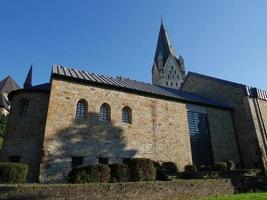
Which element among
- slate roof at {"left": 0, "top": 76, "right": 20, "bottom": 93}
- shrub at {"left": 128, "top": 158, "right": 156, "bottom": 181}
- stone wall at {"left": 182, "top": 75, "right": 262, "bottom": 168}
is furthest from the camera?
slate roof at {"left": 0, "top": 76, "right": 20, "bottom": 93}

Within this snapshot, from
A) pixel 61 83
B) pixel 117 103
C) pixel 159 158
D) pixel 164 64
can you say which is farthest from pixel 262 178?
pixel 164 64

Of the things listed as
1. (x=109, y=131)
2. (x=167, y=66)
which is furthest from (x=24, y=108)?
(x=167, y=66)

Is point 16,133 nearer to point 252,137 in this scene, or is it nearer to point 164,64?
point 252,137

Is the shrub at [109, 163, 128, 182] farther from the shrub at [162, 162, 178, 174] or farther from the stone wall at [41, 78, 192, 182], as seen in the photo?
the shrub at [162, 162, 178, 174]

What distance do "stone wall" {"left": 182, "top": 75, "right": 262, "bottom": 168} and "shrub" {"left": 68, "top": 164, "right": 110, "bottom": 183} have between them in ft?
49.1

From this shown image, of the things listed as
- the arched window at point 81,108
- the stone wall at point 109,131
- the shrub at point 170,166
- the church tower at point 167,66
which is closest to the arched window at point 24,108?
the stone wall at point 109,131

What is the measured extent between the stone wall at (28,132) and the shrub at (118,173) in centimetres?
489

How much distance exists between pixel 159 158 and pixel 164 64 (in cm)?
3561

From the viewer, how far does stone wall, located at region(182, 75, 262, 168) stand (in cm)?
2161

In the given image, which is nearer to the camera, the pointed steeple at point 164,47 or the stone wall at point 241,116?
the stone wall at point 241,116

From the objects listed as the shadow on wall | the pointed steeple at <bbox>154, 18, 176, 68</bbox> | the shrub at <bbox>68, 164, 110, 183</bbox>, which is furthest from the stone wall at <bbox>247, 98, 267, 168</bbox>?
the pointed steeple at <bbox>154, 18, 176, 68</bbox>

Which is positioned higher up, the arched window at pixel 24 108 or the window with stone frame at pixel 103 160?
the arched window at pixel 24 108

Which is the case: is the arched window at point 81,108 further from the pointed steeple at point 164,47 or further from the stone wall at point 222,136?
the pointed steeple at point 164,47

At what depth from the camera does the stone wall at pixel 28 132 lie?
14.8m
